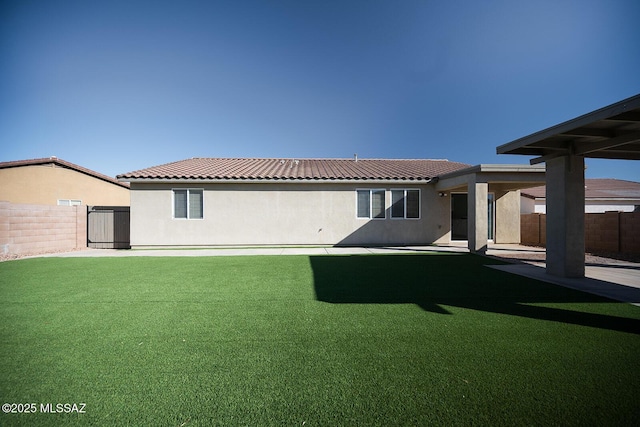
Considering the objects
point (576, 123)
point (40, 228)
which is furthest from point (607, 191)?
point (40, 228)

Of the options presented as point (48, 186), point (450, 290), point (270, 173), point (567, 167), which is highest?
point (270, 173)

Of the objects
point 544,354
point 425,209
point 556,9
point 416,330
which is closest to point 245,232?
point 425,209

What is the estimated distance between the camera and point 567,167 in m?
6.36

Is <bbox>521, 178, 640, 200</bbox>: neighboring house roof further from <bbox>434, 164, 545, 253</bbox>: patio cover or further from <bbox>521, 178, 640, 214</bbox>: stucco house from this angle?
<bbox>434, 164, 545, 253</bbox>: patio cover

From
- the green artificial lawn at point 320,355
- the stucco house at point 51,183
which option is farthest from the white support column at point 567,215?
the stucco house at point 51,183

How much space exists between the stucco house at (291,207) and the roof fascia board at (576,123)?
5085mm

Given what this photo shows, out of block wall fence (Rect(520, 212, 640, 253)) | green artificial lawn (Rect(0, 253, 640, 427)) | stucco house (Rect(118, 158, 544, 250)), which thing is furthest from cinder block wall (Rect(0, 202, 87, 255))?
block wall fence (Rect(520, 212, 640, 253))

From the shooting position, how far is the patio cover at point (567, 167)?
564 centimetres

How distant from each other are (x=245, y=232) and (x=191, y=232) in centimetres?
231

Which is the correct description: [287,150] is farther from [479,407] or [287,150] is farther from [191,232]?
[479,407]

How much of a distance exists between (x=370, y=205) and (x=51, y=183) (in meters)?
17.8

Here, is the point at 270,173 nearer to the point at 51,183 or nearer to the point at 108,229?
the point at 108,229

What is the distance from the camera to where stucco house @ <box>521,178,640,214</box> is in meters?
18.3

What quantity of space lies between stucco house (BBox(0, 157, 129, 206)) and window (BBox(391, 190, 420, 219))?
708 inches
